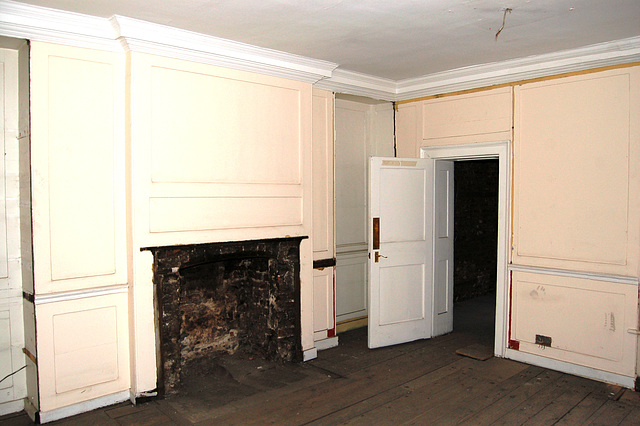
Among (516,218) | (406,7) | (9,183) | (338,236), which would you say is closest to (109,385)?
(9,183)

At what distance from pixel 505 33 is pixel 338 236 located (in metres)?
2.89

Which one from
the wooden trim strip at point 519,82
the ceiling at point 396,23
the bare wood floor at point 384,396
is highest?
the ceiling at point 396,23

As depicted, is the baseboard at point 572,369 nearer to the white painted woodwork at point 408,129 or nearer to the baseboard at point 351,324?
the baseboard at point 351,324

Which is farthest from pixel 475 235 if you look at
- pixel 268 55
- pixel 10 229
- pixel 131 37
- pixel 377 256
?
pixel 10 229

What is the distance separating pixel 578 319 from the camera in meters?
4.34

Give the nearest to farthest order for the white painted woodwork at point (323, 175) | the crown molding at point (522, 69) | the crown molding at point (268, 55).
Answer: the crown molding at point (268, 55)
the crown molding at point (522, 69)
the white painted woodwork at point (323, 175)

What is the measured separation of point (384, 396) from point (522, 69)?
3.25 m

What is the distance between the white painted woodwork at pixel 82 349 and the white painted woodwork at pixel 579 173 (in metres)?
3.70

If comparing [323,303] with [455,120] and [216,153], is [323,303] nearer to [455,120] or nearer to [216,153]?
[216,153]

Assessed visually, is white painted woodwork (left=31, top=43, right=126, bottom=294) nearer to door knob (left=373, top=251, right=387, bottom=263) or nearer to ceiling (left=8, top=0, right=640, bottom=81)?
ceiling (left=8, top=0, right=640, bottom=81)

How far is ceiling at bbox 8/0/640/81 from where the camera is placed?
318cm

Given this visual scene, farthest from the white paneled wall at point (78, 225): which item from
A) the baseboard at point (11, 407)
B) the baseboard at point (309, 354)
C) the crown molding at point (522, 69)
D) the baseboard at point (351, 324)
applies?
the crown molding at point (522, 69)

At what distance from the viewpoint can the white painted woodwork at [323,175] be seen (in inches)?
196

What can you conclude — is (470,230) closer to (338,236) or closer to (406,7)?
(338,236)
